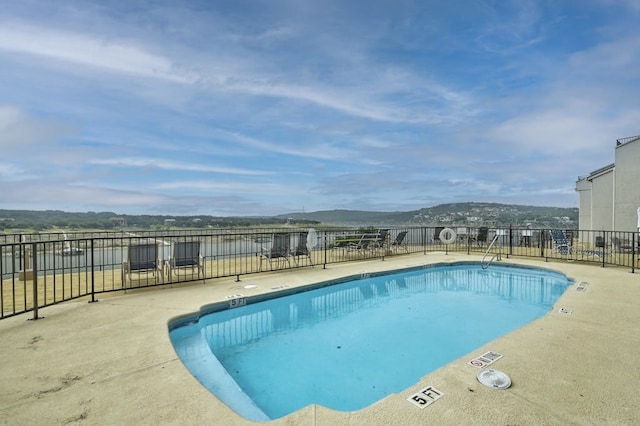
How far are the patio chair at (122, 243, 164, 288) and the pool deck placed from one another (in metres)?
1.48

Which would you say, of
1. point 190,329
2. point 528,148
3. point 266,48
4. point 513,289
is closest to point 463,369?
point 190,329

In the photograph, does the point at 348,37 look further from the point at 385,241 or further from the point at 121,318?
the point at 121,318

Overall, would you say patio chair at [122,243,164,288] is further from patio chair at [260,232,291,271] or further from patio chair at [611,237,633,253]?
patio chair at [611,237,633,253]

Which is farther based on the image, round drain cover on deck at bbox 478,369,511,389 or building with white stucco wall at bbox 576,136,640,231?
building with white stucco wall at bbox 576,136,640,231

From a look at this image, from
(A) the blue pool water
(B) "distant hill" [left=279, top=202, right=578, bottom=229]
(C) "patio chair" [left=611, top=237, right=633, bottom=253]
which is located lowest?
(A) the blue pool water

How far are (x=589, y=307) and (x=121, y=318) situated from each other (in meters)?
6.68

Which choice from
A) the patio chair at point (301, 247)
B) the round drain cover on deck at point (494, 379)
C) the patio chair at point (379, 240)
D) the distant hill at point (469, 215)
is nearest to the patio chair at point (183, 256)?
the patio chair at point (301, 247)

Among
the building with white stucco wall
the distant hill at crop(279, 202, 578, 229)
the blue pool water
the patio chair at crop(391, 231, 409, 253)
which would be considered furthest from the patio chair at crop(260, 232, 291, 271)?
the building with white stucco wall

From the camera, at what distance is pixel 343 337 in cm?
465

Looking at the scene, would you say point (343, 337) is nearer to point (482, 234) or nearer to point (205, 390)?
point (205, 390)

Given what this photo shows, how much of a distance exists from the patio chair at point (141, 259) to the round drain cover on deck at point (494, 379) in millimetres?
5775

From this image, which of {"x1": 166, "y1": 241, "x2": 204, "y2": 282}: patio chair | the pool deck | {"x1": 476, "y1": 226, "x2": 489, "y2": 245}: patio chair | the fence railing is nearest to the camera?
→ the pool deck

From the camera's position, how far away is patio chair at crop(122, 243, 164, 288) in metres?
6.12

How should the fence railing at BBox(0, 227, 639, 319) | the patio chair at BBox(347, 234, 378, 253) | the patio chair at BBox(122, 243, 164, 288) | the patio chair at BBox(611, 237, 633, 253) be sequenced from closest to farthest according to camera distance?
the fence railing at BBox(0, 227, 639, 319)
the patio chair at BBox(122, 243, 164, 288)
the patio chair at BBox(611, 237, 633, 253)
the patio chair at BBox(347, 234, 378, 253)
